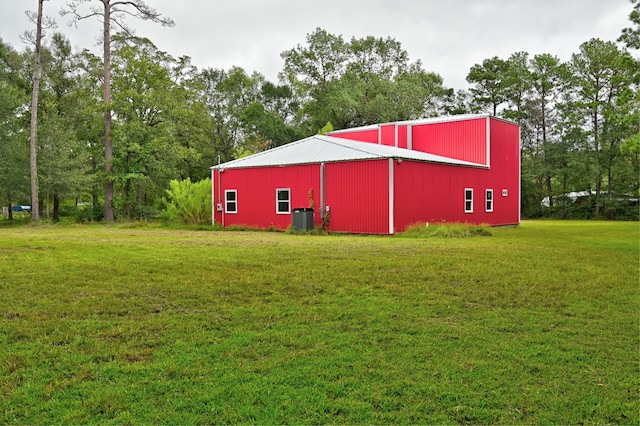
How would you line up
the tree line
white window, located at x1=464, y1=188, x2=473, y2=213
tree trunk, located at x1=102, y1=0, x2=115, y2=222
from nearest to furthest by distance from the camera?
white window, located at x1=464, y1=188, x2=473, y2=213
tree trunk, located at x1=102, y1=0, x2=115, y2=222
the tree line

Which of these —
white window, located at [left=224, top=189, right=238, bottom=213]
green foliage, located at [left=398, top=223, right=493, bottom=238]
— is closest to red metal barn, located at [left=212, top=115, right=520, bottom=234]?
white window, located at [left=224, top=189, right=238, bottom=213]

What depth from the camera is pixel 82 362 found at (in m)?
3.69

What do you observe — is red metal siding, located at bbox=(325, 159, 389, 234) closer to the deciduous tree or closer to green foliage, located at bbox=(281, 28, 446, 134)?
the deciduous tree

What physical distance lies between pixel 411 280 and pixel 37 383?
485 centimetres

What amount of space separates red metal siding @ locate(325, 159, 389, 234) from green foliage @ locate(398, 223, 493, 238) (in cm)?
92

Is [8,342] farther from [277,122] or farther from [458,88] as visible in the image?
[458,88]

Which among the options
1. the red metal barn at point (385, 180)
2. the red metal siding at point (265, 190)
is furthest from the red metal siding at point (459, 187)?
the red metal siding at point (265, 190)

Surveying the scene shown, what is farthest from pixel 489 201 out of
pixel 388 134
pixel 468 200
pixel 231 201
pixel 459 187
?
pixel 231 201

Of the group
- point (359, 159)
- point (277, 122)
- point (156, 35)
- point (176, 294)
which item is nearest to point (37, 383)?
point (176, 294)

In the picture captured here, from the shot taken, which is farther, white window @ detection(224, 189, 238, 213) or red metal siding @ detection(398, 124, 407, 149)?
red metal siding @ detection(398, 124, 407, 149)

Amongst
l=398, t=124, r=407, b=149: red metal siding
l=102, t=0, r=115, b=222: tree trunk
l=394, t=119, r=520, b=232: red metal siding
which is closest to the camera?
l=394, t=119, r=520, b=232: red metal siding

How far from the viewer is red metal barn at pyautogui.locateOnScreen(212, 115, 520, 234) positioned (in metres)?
16.3

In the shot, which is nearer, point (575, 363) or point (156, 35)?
point (575, 363)

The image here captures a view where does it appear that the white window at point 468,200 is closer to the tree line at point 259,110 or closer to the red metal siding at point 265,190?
the tree line at point 259,110
